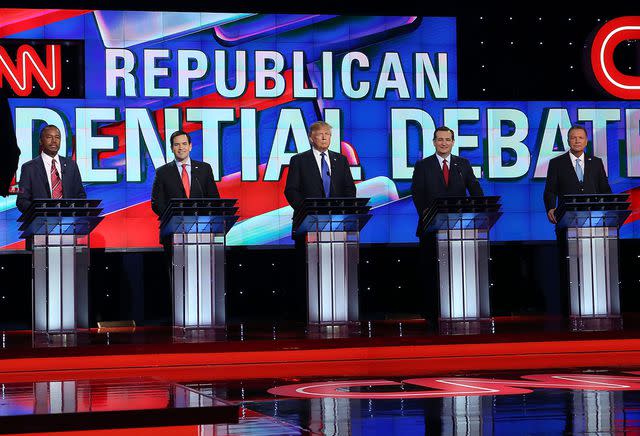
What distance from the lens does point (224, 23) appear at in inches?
452

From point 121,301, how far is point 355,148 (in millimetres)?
2783

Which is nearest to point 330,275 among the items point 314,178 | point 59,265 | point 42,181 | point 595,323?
point 314,178

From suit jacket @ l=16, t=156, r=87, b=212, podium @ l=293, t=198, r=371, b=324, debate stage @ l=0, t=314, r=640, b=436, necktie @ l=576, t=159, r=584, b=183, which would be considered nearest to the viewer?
debate stage @ l=0, t=314, r=640, b=436

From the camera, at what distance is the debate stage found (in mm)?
4324

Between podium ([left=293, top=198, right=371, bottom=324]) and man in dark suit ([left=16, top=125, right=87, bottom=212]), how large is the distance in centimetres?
187

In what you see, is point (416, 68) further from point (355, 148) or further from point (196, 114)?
point (196, 114)

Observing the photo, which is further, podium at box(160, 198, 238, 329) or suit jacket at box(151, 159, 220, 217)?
suit jacket at box(151, 159, 220, 217)

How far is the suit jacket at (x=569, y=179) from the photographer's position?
9773 millimetres

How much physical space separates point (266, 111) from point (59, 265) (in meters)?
3.78

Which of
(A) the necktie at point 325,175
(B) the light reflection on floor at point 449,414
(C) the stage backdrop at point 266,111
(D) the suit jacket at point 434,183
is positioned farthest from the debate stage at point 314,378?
(C) the stage backdrop at point 266,111

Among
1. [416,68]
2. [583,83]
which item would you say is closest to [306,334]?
[416,68]

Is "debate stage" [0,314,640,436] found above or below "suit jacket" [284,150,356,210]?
below

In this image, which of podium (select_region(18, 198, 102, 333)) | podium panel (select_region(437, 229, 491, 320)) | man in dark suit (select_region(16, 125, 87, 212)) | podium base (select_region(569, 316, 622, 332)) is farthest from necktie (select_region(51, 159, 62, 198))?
podium base (select_region(569, 316, 622, 332))

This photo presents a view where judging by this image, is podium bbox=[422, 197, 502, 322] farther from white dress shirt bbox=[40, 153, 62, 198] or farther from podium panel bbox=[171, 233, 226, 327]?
white dress shirt bbox=[40, 153, 62, 198]
